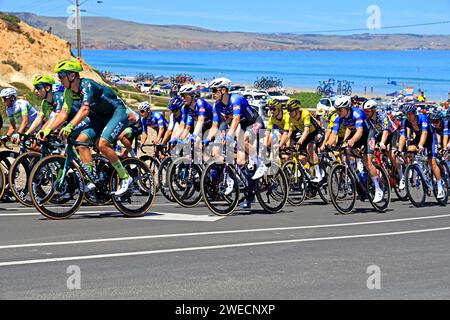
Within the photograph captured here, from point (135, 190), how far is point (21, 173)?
8.17ft

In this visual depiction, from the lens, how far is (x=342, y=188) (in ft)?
47.7

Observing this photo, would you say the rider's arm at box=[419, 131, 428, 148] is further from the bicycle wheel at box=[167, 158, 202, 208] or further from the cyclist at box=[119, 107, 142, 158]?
the cyclist at box=[119, 107, 142, 158]

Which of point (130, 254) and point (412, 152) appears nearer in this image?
point (130, 254)

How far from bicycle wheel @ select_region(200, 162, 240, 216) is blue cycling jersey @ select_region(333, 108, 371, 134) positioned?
8.97 ft

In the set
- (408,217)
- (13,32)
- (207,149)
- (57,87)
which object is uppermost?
(13,32)

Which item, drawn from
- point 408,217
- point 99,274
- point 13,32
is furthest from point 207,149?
point 13,32

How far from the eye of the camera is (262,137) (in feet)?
49.1

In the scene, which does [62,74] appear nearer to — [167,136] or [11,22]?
[167,136]

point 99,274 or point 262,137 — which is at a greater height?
point 262,137

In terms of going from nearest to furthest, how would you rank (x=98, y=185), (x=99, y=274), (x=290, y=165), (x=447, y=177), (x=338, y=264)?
(x=99, y=274) < (x=338, y=264) < (x=98, y=185) < (x=290, y=165) < (x=447, y=177)

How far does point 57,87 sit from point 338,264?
7.51 meters

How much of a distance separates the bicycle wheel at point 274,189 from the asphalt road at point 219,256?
287 mm
